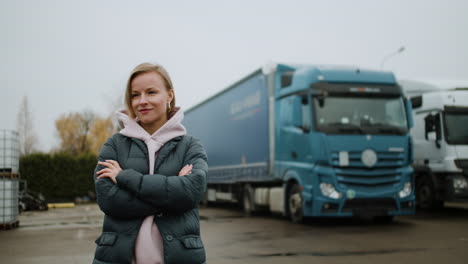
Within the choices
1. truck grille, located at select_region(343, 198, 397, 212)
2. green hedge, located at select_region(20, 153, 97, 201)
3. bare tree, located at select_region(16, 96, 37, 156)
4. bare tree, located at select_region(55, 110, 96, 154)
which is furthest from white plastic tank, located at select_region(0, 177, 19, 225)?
bare tree, located at select_region(55, 110, 96, 154)

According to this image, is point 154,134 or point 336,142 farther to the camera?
point 336,142

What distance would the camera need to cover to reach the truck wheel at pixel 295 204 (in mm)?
12082

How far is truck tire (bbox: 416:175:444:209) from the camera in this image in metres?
14.9

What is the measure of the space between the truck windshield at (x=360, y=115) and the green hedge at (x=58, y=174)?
68.5 feet

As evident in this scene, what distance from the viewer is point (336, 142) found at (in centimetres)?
1141

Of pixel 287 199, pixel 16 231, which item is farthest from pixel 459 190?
pixel 16 231

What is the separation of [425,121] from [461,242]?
6138 millimetres

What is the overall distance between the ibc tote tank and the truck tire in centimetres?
1090

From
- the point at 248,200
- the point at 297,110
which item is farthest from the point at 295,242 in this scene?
the point at 248,200

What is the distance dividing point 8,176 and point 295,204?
6.84 m

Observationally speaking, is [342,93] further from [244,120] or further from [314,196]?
[244,120]

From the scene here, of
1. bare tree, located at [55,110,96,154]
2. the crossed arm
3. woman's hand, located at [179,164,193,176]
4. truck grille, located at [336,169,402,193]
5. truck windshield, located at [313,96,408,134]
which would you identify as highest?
bare tree, located at [55,110,96,154]

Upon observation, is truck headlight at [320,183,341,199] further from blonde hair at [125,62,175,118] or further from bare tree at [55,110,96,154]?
bare tree at [55,110,96,154]

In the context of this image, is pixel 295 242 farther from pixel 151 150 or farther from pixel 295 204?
pixel 151 150
